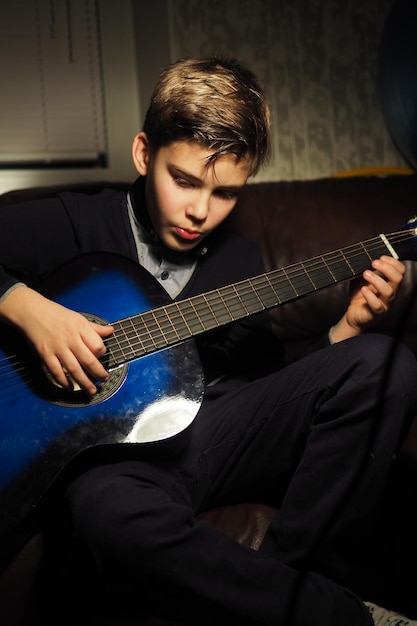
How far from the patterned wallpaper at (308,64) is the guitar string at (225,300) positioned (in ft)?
3.89

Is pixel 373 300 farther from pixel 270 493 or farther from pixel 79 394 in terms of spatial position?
pixel 79 394

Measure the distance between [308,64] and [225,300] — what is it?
1.55 m

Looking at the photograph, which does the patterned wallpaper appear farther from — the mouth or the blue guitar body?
the blue guitar body

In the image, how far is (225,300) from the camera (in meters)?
1.22

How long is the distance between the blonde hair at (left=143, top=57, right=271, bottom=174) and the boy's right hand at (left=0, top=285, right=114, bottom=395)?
0.39 meters

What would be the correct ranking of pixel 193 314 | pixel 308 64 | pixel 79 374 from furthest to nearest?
1. pixel 308 64
2. pixel 193 314
3. pixel 79 374

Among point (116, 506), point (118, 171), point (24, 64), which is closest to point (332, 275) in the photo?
point (116, 506)

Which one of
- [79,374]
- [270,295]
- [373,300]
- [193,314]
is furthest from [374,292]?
[79,374]

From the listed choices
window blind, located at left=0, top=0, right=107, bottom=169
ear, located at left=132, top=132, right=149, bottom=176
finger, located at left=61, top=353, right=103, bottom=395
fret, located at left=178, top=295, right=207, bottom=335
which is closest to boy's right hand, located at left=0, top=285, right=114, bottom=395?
finger, located at left=61, top=353, right=103, bottom=395

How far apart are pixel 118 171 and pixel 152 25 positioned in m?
0.49

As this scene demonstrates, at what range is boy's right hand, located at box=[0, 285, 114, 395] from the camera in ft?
3.61

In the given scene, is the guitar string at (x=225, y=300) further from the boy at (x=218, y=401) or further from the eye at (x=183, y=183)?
the eye at (x=183, y=183)

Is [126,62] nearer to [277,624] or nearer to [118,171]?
[118,171]

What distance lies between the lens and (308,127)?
2.49 metres
